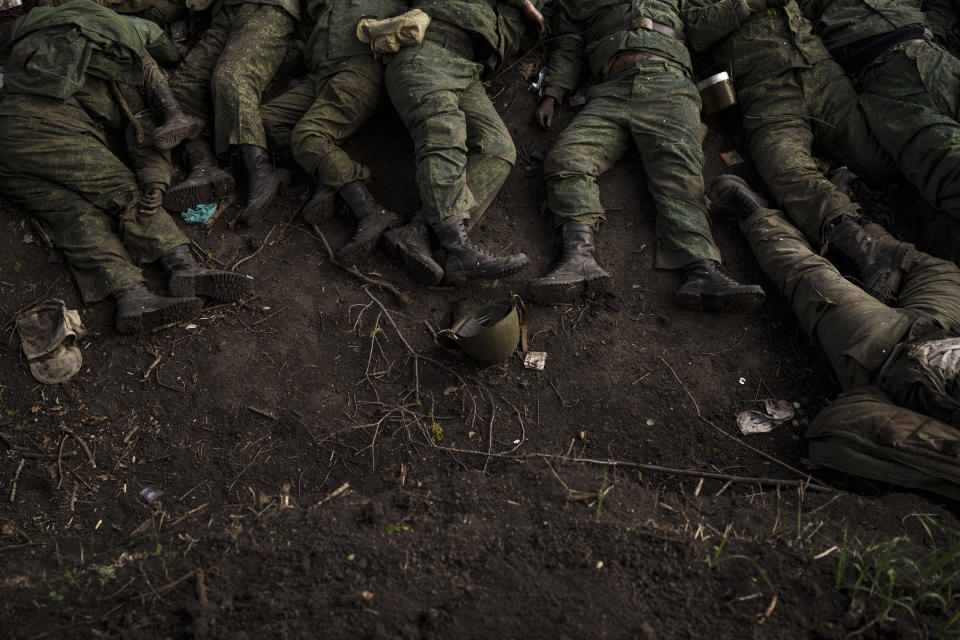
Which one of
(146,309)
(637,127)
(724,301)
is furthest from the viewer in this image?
(637,127)

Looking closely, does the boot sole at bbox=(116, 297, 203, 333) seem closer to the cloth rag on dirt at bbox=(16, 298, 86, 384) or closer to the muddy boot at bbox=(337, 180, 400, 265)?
the cloth rag on dirt at bbox=(16, 298, 86, 384)

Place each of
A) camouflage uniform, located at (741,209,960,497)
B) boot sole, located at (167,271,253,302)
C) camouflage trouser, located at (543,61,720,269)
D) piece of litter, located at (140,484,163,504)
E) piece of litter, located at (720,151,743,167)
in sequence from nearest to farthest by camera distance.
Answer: camouflage uniform, located at (741,209,960,497) < piece of litter, located at (140,484,163,504) < boot sole, located at (167,271,253,302) < camouflage trouser, located at (543,61,720,269) < piece of litter, located at (720,151,743,167)

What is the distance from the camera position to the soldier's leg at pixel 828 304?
342 centimetres

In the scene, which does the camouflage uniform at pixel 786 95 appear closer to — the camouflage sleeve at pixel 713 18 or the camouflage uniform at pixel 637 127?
the camouflage sleeve at pixel 713 18

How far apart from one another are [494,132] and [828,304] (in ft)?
7.13

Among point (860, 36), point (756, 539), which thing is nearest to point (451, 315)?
point (756, 539)

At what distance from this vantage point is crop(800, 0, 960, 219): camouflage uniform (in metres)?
4.12

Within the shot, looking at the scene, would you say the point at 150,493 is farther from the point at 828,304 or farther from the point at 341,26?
the point at 828,304

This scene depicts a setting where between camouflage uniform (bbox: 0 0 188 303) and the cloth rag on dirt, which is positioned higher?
camouflage uniform (bbox: 0 0 188 303)

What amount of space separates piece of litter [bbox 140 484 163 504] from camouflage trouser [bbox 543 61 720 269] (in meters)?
2.62

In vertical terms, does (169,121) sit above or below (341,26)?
below

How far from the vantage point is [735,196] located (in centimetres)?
439

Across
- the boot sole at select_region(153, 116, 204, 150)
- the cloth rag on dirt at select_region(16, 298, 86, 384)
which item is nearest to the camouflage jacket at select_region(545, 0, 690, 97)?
the boot sole at select_region(153, 116, 204, 150)

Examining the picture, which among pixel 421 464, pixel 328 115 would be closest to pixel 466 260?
pixel 421 464
